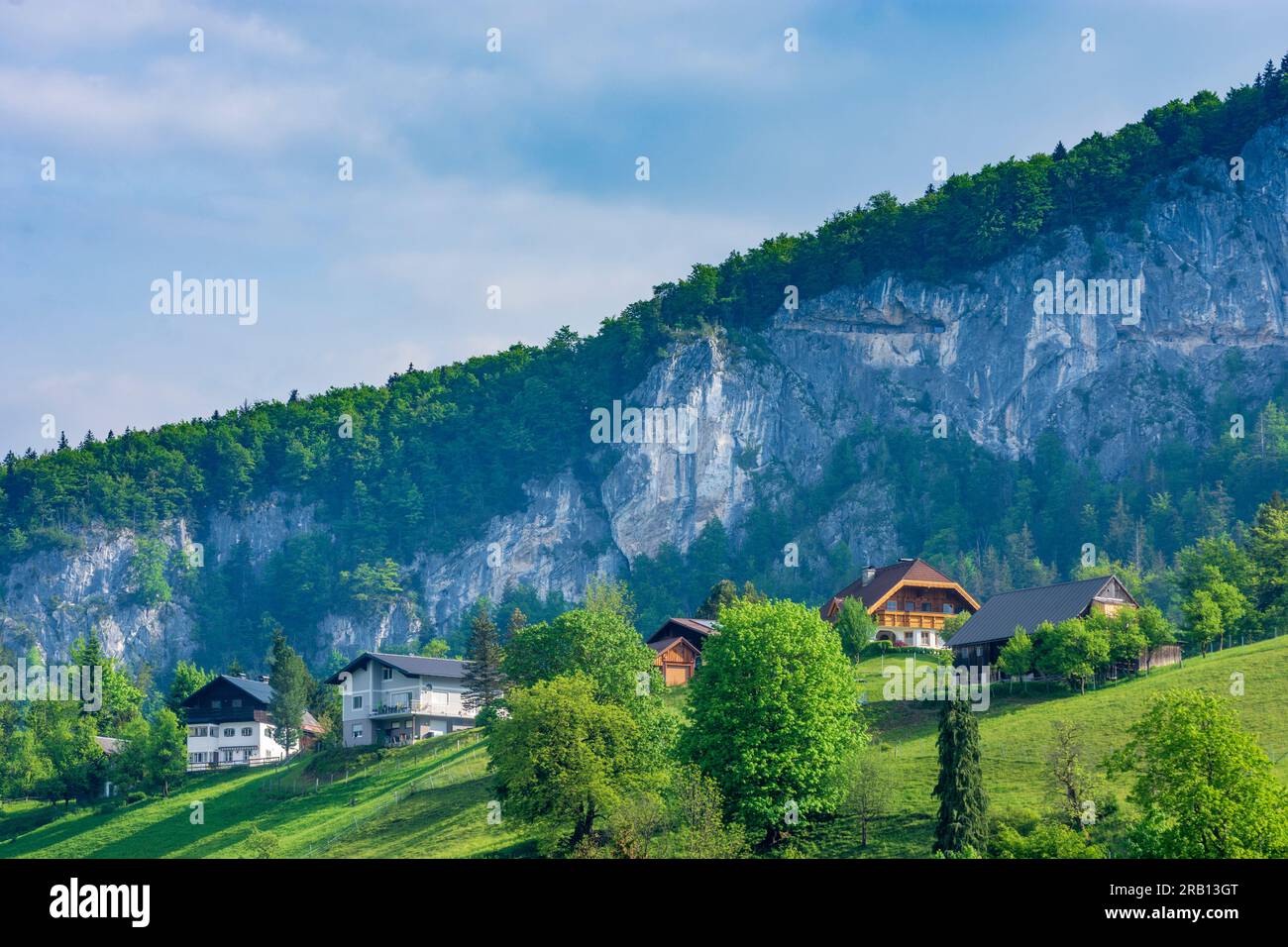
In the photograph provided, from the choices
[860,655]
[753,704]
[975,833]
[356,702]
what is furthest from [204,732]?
[975,833]

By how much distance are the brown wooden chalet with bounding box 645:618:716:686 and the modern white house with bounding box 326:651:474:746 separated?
45.6 ft

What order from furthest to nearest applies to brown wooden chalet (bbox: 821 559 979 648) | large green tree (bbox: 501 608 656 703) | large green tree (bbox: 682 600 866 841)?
brown wooden chalet (bbox: 821 559 979 648) < large green tree (bbox: 501 608 656 703) < large green tree (bbox: 682 600 866 841)

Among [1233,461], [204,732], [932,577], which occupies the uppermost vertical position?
[1233,461]

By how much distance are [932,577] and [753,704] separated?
187 ft

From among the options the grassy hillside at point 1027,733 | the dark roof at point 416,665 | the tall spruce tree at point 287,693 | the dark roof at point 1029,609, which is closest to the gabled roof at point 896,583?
the dark roof at point 1029,609

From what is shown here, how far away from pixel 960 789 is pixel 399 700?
58.6m

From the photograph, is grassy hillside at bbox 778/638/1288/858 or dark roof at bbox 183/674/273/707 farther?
dark roof at bbox 183/674/273/707

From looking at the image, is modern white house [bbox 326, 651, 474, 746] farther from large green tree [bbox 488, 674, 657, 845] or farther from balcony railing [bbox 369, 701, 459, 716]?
large green tree [bbox 488, 674, 657, 845]

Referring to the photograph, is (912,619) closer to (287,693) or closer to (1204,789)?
(287,693)

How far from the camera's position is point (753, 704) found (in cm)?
6325

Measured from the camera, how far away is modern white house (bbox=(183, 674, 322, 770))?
120 metres

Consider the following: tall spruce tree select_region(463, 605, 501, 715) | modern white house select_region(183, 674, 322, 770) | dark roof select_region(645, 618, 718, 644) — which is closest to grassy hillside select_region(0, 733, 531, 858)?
tall spruce tree select_region(463, 605, 501, 715)

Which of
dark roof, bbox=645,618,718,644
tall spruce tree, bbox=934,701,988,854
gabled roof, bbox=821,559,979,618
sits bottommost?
tall spruce tree, bbox=934,701,988,854

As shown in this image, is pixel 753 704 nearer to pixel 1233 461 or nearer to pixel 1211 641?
pixel 1211 641
